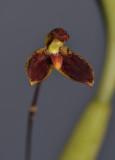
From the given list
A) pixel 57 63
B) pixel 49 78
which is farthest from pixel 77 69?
pixel 49 78

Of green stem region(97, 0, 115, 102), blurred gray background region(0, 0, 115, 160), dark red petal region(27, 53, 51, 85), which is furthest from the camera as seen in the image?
blurred gray background region(0, 0, 115, 160)

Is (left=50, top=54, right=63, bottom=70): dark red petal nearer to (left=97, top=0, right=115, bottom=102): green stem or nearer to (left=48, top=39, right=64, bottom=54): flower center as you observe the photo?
(left=48, top=39, right=64, bottom=54): flower center

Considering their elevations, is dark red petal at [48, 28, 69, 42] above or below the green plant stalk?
above

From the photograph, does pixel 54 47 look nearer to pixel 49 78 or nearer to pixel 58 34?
pixel 58 34

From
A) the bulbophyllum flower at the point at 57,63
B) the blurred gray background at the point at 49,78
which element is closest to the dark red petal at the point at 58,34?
the bulbophyllum flower at the point at 57,63

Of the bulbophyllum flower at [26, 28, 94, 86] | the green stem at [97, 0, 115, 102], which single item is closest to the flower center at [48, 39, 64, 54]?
the bulbophyllum flower at [26, 28, 94, 86]

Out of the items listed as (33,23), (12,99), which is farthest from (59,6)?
(12,99)
